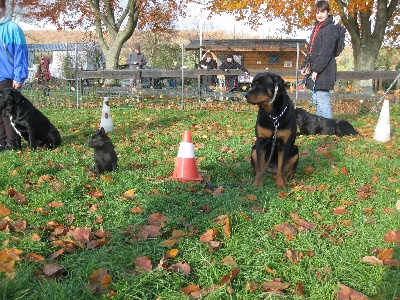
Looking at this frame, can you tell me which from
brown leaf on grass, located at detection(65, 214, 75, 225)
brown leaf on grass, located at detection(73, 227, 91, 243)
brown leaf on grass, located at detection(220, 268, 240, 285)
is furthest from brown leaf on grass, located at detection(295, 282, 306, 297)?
brown leaf on grass, located at detection(65, 214, 75, 225)

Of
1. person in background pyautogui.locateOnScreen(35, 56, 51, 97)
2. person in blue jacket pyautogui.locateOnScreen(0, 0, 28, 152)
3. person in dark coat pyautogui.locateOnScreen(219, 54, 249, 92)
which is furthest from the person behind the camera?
person in dark coat pyautogui.locateOnScreen(219, 54, 249, 92)

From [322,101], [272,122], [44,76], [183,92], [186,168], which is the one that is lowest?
[186,168]

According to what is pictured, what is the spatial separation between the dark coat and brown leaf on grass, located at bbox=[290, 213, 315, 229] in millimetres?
4748

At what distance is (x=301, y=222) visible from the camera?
327cm

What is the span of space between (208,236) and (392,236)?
136cm

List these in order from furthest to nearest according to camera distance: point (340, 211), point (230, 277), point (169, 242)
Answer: point (340, 211)
point (169, 242)
point (230, 277)

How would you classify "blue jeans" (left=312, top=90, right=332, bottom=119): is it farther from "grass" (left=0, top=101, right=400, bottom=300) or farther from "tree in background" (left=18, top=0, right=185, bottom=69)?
"tree in background" (left=18, top=0, right=185, bottom=69)

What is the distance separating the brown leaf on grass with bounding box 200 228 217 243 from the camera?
2.86 meters

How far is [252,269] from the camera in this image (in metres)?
2.52

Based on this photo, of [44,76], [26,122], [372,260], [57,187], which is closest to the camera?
[372,260]

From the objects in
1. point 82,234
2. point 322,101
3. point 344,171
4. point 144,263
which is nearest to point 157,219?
point 82,234

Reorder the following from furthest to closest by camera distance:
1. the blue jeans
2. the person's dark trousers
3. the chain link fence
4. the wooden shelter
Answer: the wooden shelter → the chain link fence → the blue jeans → the person's dark trousers

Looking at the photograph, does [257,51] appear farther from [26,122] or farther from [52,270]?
[52,270]

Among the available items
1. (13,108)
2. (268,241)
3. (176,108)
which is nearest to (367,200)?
(268,241)
